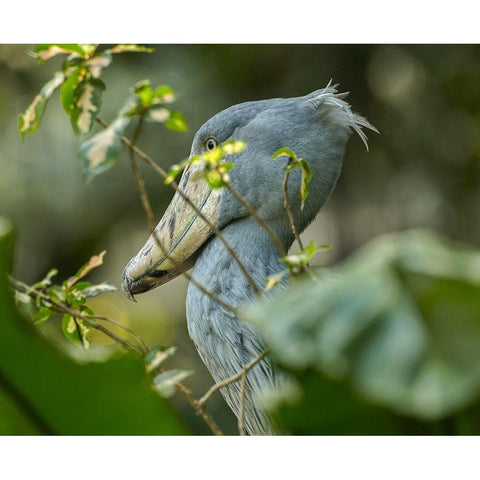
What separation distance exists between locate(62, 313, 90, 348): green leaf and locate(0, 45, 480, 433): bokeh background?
1.05 m

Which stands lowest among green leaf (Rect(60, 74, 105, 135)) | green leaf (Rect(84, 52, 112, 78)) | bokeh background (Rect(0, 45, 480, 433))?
bokeh background (Rect(0, 45, 480, 433))

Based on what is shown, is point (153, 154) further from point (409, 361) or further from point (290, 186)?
point (409, 361)

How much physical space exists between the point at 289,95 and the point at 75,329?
2.26 metres

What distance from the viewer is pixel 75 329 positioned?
3.26 feet

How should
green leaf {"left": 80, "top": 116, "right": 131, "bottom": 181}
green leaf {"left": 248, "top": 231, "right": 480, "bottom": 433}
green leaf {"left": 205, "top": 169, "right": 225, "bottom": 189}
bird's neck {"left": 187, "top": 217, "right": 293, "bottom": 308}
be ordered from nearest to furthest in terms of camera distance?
1. green leaf {"left": 248, "top": 231, "right": 480, "bottom": 433}
2. green leaf {"left": 80, "top": 116, "right": 131, "bottom": 181}
3. green leaf {"left": 205, "top": 169, "right": 225, "bottom": 189}
4. bird's neck {"left": 187, "top": 217, "right": 293, "bottom": 308}

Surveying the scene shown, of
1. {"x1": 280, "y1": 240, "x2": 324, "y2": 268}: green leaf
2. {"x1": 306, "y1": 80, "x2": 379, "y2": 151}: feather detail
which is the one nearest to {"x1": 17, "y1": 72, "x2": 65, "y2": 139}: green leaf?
{"x1": 280, "y1": 240, "x2": 324, "y2": 268}: green leaf

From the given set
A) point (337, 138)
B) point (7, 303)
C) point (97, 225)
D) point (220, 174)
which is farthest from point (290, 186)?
point (97, 225)

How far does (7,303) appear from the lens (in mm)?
366

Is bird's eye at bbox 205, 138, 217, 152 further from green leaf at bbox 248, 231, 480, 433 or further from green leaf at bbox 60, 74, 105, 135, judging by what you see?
green leaf at bbox 248, 231, 480, 433

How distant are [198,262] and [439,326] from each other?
1.06m

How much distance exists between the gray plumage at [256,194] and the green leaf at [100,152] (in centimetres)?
57

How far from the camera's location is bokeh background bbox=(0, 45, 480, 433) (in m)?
2.51

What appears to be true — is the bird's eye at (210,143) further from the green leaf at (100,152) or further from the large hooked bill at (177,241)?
the green leaf at (100,152)

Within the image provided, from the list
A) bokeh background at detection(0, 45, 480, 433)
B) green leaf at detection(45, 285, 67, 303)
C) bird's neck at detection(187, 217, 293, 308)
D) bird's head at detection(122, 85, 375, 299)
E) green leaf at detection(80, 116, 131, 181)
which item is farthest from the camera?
bokeh background at detection(0, 45, 480, 433)
